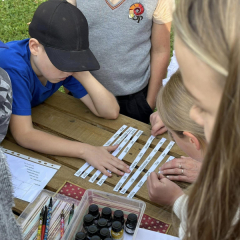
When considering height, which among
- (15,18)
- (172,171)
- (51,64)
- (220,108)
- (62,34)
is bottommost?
(15,18)

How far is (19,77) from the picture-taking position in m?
1.43

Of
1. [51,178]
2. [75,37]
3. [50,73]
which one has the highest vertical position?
[75,37]

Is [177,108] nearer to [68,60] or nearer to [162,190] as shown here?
[162,190]

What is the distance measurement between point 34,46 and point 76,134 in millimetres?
453

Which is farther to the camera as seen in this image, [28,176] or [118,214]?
[28,176]

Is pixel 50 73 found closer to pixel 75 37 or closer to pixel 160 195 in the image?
pixel 75 37

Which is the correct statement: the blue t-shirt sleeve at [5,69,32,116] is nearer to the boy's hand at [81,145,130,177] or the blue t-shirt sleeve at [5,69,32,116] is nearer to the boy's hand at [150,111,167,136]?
the boy's hand at [81,145,130,177]

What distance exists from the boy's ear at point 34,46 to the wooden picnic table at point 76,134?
1.03ft

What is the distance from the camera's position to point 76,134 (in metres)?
1.48

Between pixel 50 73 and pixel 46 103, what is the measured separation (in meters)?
0.26

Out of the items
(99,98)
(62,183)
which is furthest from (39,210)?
(99,98)

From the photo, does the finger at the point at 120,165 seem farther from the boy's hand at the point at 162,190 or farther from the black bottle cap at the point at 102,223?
the black bottle cap at the point at 102,223

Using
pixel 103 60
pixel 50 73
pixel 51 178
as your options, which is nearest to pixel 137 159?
pixel 51 178

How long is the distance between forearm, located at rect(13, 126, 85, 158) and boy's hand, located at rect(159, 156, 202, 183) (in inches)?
14.7
